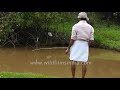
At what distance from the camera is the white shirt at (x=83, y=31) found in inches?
262

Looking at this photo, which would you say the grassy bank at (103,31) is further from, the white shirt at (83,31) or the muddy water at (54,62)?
the white shirt at (83,31)

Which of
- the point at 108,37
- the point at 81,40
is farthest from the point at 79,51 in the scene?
the point at 108,37

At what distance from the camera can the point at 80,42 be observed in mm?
6742

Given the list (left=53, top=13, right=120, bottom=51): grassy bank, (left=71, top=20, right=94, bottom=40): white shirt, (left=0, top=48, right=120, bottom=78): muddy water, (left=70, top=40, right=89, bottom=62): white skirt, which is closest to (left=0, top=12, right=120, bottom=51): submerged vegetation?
Result: (left=53, top=13, right=120, bottom=51): grassy bank

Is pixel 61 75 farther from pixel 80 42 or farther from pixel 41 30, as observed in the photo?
pixel 41 30

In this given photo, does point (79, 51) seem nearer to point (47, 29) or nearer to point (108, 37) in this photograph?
point (47, 29)

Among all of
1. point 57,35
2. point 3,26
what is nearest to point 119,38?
point 57,35

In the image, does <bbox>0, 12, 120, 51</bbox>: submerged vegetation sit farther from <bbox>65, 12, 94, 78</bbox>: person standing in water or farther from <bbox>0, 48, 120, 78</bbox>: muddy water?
<bbox>65, 12, 94, 78</bbox>: person standing in water

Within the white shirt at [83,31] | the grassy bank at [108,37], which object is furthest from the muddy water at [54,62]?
the white shirt at [83,31]

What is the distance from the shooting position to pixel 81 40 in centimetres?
673

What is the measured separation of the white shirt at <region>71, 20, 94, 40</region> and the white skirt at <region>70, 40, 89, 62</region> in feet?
0.36

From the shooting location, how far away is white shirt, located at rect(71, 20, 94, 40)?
6.66m

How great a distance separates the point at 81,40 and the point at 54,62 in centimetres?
231
